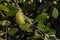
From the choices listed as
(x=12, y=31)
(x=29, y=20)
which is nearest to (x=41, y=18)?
(x=29, y=20)

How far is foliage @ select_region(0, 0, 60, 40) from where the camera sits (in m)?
1.56

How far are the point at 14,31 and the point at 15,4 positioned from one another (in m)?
0.23

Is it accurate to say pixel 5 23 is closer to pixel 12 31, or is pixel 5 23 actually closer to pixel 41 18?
pixel 12 31

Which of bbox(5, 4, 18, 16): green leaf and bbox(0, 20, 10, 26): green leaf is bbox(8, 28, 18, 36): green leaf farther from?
bbox(5, 4, 18, 16): green leaf

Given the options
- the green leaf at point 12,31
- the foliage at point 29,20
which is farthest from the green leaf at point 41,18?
the green leaf at point 12,31

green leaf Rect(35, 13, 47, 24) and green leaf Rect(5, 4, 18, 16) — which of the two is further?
green leaf Rect(35, 13, 47, 24)

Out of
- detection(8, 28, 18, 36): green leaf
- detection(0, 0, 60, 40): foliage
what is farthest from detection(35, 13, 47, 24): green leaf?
detection(8, 28, 18, 36): green leaf

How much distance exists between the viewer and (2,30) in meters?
1.64

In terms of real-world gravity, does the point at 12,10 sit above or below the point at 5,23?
above

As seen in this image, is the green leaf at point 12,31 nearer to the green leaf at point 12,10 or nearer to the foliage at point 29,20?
the foliage at point 29,20

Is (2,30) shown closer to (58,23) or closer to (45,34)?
(45,34)

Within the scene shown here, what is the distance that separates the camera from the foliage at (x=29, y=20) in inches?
61.5

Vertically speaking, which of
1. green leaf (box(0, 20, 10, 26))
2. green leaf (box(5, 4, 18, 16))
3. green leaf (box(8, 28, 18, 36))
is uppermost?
green leaf (box(5, 4, 18, 16))

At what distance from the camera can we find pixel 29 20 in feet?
5.23
